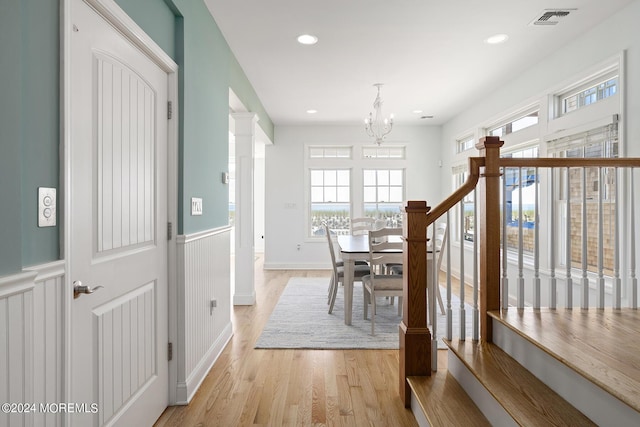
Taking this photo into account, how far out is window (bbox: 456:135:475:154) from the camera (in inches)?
228

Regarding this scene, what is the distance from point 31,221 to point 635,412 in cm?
203

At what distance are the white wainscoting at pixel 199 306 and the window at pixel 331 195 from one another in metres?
3.86

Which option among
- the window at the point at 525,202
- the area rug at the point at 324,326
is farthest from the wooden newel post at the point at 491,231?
the window at the point at 525,202

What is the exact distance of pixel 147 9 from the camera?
1802 millimetres

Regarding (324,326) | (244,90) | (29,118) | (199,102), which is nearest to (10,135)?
(29,118)

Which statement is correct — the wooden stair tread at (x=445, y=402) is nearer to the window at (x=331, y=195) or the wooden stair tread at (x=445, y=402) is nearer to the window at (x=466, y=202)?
the window at (x=466, y=202)

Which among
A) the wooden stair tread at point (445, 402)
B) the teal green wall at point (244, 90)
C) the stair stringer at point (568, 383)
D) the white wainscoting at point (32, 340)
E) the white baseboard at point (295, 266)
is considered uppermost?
the teal green wall at point (244, 90)

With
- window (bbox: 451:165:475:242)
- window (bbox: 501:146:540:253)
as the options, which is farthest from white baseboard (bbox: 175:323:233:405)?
window (bbox: 451:165:475:242)

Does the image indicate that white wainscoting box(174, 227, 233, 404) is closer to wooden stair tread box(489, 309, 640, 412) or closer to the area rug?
the area rug

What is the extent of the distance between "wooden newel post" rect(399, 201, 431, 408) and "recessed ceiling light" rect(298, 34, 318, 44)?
6.55 ft

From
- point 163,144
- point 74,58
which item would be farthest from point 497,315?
point 74,58

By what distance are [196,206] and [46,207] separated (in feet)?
4.03

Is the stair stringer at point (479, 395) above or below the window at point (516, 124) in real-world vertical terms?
below

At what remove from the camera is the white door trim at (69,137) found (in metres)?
1.20
